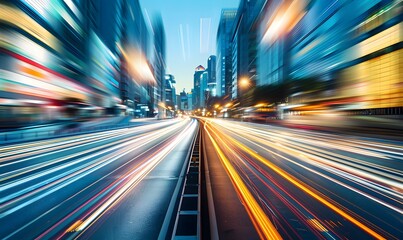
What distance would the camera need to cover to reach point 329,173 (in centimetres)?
711

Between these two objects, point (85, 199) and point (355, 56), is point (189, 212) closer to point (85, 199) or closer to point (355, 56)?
point (85, 199)

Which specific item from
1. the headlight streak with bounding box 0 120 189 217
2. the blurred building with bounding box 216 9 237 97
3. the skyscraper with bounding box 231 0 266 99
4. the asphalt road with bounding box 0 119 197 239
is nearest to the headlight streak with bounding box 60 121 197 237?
the asphalt road with bounding box 0 119 197 239

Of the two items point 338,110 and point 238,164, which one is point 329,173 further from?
point 338,110

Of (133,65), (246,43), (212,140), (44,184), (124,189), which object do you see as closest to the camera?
(124,189)

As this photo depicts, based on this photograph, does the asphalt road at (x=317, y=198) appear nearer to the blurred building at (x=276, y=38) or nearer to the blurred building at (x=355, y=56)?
the blurred building at (x=355, y=56)

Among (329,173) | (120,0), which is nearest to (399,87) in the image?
(329,173)

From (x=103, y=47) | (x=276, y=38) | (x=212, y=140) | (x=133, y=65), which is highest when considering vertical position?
(x=276, y=38)

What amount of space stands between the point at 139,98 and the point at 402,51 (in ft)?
322

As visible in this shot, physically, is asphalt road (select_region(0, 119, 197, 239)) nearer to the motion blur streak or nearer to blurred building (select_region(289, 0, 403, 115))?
the motion blur streak

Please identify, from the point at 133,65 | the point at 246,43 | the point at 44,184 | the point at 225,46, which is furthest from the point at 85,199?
the point at 225,46

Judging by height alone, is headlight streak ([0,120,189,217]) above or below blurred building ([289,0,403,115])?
below

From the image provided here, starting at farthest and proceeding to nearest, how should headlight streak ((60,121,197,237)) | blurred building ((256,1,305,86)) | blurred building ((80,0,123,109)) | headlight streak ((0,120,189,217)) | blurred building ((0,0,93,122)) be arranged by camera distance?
blurred building ((256,1,305,86)) < blurred building ((80,0,123,109)) < blurred building ((0,0,93,122)) < headlight streak ((0,120,189,217)) < headlight streak ((60,121,197,237))

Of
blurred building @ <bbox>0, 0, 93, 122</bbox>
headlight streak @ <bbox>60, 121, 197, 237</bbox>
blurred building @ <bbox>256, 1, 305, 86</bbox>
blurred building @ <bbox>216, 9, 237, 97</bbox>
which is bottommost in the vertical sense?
headlight streak @ <bbox>60, 121, 197, 237</bbox>

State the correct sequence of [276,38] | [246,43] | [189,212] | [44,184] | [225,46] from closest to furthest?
[189,212]
[44,184]
[276,38]
[246,43]
[225,46]
